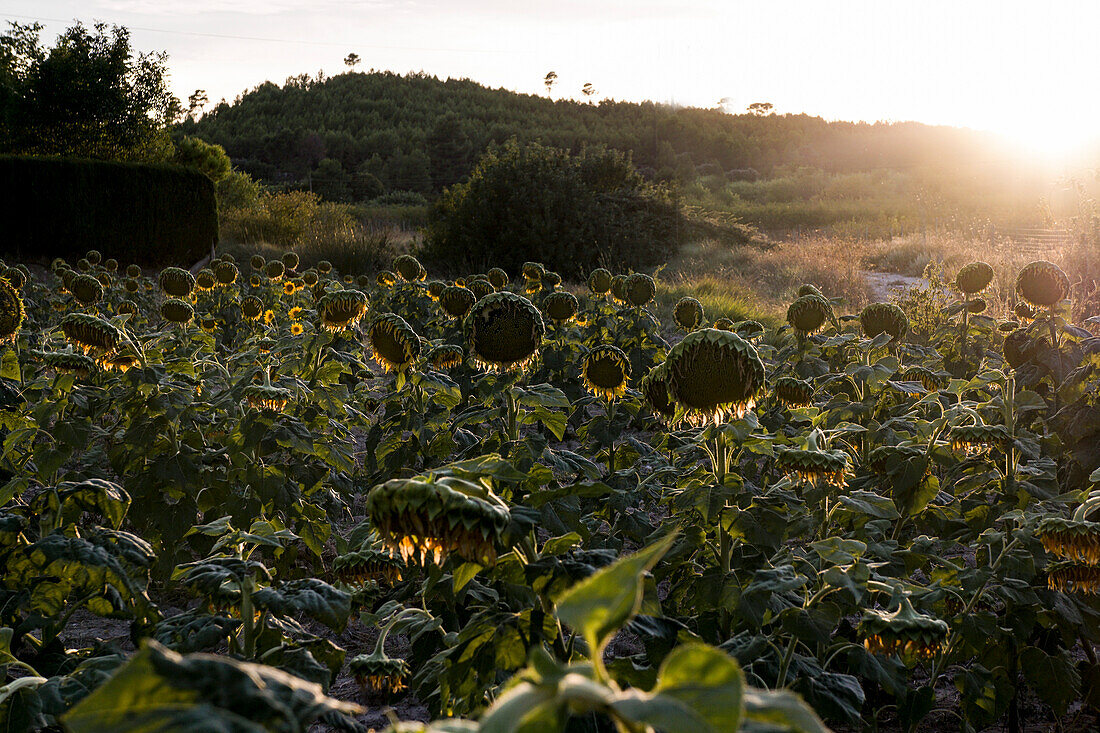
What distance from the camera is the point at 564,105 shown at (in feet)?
252

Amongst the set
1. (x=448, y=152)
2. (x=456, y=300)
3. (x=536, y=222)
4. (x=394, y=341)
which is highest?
(x=448, y=152)

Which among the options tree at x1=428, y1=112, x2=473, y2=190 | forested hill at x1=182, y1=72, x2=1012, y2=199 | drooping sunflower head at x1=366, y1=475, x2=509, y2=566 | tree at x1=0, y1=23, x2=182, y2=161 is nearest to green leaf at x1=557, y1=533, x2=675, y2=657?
drooping sunflower head at x1=366, y1=475, x2=509, y2=566

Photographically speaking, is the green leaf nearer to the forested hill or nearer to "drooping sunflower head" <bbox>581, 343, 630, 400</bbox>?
"drooping sunflower head" <bbox>581, 343, 630, 400</bbox>

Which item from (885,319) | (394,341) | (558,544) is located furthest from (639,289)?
(558,544)

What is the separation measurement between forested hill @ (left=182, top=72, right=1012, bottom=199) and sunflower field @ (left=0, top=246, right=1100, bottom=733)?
51.4 metres

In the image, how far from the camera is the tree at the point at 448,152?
59000mm

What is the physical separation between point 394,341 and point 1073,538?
99.5 inches

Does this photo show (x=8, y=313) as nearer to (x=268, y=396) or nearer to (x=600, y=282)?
(x=268, y=396)

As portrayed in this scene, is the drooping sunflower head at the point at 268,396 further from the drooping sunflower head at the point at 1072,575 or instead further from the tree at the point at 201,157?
the tree at the point at 201,157

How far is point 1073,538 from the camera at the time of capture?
198 cm

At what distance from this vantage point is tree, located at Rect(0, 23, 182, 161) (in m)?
31.5

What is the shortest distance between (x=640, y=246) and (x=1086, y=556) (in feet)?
59.6

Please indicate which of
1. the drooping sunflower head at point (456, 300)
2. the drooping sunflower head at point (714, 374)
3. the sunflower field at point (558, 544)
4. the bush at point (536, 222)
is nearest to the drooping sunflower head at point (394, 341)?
the sunflower field at point (558, 544)

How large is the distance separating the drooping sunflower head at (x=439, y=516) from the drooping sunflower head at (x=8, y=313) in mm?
3364
